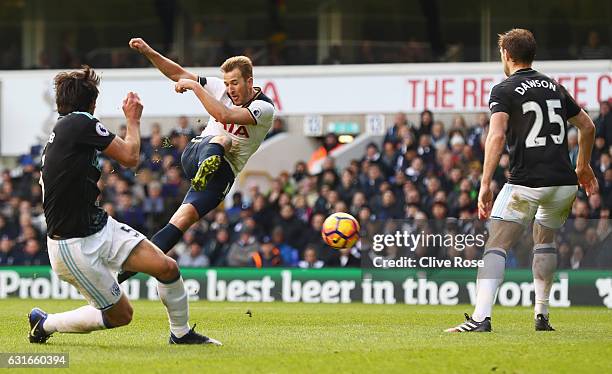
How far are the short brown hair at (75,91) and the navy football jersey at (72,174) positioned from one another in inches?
3.3

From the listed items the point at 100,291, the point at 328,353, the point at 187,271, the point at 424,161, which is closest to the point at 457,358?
the point at 328,353

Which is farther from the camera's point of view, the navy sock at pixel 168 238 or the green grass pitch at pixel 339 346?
the navy sock at pixel 168 238

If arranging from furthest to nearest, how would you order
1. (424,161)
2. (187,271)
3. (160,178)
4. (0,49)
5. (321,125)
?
(0,49) → (321,125) → (160,178) → (424,161) → (187,271)

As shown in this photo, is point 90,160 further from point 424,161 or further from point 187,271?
point 424,161

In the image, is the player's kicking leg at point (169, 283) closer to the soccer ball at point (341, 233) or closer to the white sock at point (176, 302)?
the white sock at point (176, 302)

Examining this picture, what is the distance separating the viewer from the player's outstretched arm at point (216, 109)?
32.7 ft

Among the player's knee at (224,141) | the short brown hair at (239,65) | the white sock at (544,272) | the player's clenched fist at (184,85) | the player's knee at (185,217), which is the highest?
the short brown hair at (239,65)

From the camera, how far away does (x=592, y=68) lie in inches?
919

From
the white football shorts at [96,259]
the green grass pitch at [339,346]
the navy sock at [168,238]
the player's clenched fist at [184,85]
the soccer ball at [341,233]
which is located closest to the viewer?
the green grass pitch at [339,346]

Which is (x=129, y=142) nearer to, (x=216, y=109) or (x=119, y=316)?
(x=119, y=316)

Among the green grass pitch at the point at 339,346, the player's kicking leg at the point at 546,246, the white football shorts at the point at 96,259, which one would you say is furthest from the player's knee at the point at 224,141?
the player's kicking leg at the point at 546,246

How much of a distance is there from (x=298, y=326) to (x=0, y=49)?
60.6 ft

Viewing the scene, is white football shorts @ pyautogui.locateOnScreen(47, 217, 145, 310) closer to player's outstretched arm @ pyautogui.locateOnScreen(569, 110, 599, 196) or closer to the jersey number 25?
the jersey number 25

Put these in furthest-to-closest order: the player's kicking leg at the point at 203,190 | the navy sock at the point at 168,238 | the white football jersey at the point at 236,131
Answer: the white football jersey at the point at 236,131, the player's kicking leg at the point at 203,190, the navy sock at the point at 168,238
